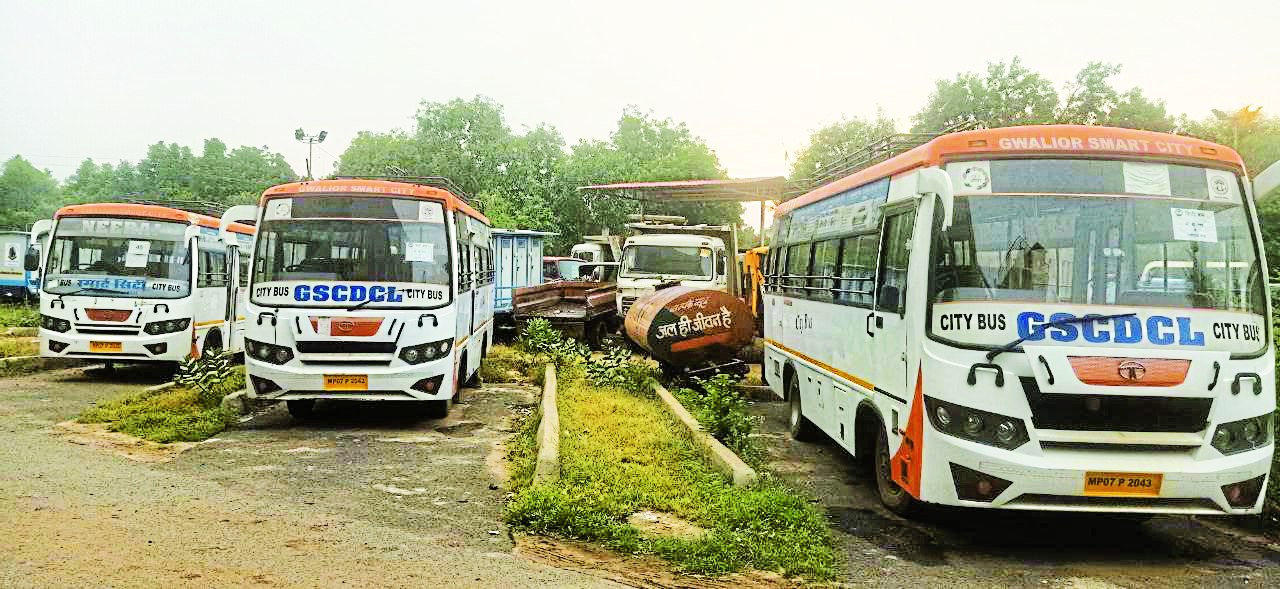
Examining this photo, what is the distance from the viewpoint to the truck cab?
19219 mm

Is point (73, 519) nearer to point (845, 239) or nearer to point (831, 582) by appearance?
point (831, 582)

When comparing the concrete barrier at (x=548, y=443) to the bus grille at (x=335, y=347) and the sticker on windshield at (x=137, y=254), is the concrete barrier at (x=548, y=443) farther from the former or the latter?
the sticker on windshield at (x=137, y=254)

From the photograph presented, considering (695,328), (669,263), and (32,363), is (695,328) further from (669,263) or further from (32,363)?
(32,363)

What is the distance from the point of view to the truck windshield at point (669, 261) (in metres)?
19.4

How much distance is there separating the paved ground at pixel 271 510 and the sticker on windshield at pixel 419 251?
5.99 ft

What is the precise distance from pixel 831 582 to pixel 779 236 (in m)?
6.69

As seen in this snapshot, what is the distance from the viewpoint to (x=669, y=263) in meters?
19.5

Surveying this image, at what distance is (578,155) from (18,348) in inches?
1821

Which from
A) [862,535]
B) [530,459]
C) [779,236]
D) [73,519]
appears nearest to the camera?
[73,519]

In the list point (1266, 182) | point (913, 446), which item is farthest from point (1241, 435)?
point (913, 446)

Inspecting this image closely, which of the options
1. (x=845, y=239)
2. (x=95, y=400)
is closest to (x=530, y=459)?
(x=845, y=239)

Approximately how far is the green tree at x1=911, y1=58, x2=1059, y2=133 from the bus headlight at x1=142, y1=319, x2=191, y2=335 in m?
30.5

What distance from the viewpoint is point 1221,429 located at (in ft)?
19.6

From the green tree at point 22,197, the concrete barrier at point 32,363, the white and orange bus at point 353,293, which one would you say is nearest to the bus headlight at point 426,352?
the white and orange bus at point 353,293
